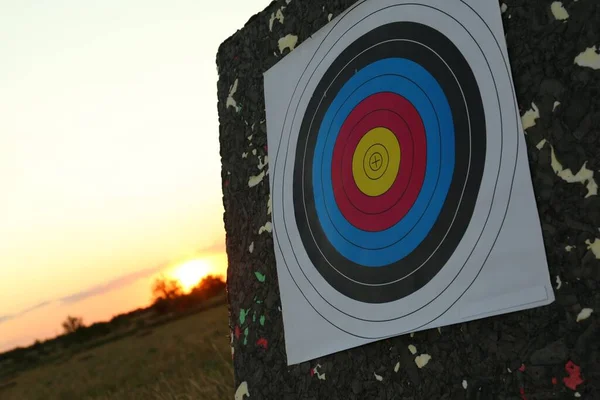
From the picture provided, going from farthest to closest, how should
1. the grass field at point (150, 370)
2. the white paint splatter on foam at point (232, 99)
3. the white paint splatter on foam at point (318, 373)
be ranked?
the grass field at point (150, 370), the white paint splatter on foam at point (232, 99), the white paint splatter on foam at point (318, 373)

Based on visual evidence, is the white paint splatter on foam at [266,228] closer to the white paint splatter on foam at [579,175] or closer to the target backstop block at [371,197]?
the target backstop block at [371,197]

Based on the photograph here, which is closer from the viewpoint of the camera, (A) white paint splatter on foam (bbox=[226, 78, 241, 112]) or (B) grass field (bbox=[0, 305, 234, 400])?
(A) white paint splatter on foam (bbox=[226, 78, 241, 112])

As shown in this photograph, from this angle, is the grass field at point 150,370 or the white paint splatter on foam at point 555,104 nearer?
the white paint splatter on foam at point 555,104

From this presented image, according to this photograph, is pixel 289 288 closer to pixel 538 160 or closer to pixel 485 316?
pixel 485 316

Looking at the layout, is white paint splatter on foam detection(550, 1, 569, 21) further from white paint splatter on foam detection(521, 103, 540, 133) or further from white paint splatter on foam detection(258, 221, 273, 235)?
white paint splatter on foam detection(258, 221, 273, 235)

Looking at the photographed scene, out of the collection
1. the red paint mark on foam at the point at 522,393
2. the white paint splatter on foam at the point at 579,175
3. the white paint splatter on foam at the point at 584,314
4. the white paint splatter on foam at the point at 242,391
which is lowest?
the red paint mark on foam at the point at 522,393

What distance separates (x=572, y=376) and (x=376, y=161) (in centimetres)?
45

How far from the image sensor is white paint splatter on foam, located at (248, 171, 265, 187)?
1.33 m

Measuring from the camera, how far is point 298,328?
3.89 feet

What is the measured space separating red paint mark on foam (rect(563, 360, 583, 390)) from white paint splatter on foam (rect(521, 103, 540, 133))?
0.29m

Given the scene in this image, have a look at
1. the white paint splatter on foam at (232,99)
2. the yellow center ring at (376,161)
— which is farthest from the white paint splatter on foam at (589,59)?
the white paint splatter on foam at (232,99)

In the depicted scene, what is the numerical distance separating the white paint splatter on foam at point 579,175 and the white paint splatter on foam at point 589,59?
0.35 ft

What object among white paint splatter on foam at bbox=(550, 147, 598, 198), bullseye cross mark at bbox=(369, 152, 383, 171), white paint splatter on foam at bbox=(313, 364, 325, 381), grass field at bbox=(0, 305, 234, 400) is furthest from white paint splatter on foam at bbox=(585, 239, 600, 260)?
grass field at bbox=(0, 305, 234, 400)

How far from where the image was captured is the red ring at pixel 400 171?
99 cm
